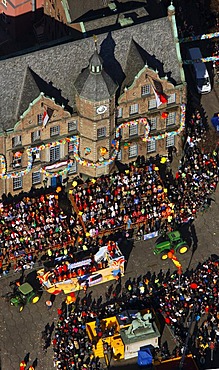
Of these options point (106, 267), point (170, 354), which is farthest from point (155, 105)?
point (170, 354)

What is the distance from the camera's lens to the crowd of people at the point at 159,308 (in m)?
137

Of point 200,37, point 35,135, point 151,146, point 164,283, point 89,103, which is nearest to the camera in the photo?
→ point 164,283

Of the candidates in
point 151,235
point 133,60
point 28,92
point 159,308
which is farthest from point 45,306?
point 133,60

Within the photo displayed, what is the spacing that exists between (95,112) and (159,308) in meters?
26.6

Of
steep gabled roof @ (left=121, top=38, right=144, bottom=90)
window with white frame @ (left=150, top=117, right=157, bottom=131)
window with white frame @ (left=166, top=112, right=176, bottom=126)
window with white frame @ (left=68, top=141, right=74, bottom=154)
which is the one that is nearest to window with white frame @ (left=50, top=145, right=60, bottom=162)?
window with white frame @ (left=68, top=141, right=74, bottom=154)

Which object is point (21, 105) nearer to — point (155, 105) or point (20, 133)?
point (20, 133)

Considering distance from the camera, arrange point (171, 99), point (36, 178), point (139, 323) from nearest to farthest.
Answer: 1. point (139, 323)
2. point (36, 178)
3. point (171, 99)

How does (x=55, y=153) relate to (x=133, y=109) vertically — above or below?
below

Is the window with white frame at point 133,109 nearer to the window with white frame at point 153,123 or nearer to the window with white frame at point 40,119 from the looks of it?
the window with white frame at point 153,123

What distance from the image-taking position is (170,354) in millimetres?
137875

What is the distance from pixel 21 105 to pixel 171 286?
29730 mm

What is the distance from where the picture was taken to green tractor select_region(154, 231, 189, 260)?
148 m

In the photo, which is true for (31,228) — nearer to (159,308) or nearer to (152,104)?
(159,308)

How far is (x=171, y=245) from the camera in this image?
148375 mm
